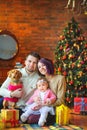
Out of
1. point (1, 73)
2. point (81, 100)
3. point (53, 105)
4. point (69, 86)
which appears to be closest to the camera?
point (53, 105)

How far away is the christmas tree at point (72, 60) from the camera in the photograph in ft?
22.4

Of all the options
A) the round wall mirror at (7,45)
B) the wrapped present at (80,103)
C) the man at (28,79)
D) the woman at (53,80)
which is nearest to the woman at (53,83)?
the woman at (53,80)

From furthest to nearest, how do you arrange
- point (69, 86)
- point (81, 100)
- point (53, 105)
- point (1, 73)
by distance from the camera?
point (1, 73) → point (69, 86) → point (81, 100) → point (53, 105)

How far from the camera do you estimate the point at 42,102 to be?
13.5 feet

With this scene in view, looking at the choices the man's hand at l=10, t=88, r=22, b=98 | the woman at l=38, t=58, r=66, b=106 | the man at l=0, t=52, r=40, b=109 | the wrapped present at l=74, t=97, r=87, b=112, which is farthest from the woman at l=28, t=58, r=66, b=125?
the wrapped present at l=74, t=97, r=87, b=112

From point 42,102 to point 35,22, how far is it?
3.89 meters

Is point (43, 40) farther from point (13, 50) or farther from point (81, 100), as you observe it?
point (81, 100)

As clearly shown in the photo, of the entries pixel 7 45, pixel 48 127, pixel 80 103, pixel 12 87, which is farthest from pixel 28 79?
pixel 7 45

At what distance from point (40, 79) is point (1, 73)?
3506mm

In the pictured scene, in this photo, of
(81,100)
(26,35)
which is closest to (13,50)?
(26,35)

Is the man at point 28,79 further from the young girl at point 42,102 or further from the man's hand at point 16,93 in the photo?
the young girl at point 42,102

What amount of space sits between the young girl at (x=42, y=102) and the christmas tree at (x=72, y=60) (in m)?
2.72

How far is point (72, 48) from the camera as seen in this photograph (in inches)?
276

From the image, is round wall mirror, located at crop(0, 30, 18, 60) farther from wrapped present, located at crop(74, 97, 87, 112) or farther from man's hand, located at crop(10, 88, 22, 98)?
man's hand, located at crop(10, 88, 22, 98)
